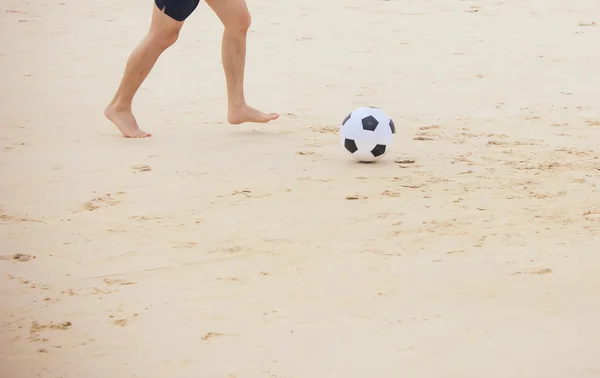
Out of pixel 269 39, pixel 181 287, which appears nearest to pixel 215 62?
pixel 269 39

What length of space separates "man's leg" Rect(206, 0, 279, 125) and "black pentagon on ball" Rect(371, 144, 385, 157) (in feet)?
3.40

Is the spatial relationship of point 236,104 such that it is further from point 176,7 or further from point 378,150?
point 378,150

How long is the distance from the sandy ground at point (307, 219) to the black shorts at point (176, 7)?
79 centimetres

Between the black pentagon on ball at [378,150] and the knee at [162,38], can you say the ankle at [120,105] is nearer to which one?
the knee at [162,38]

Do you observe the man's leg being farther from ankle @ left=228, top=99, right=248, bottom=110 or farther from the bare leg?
the bare leg

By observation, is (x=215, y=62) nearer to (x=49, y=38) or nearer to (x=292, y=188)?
(x=49, y=38)

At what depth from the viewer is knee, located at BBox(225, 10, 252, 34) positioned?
617cm

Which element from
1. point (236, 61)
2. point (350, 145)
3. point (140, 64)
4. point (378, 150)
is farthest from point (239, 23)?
point (378, 150)

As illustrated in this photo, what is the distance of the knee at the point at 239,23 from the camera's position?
6.17 meters

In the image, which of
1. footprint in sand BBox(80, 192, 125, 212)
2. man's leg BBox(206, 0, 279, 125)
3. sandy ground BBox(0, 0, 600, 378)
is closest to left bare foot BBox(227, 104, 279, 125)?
man's leg BBox(206, 0, 279, 125)

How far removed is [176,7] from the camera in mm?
6066

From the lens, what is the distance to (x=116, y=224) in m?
4.64

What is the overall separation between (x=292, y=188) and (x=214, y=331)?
1857 mm

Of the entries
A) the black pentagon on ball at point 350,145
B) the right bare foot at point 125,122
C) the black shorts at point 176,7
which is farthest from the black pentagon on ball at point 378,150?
the right bare foot at point 125,122
